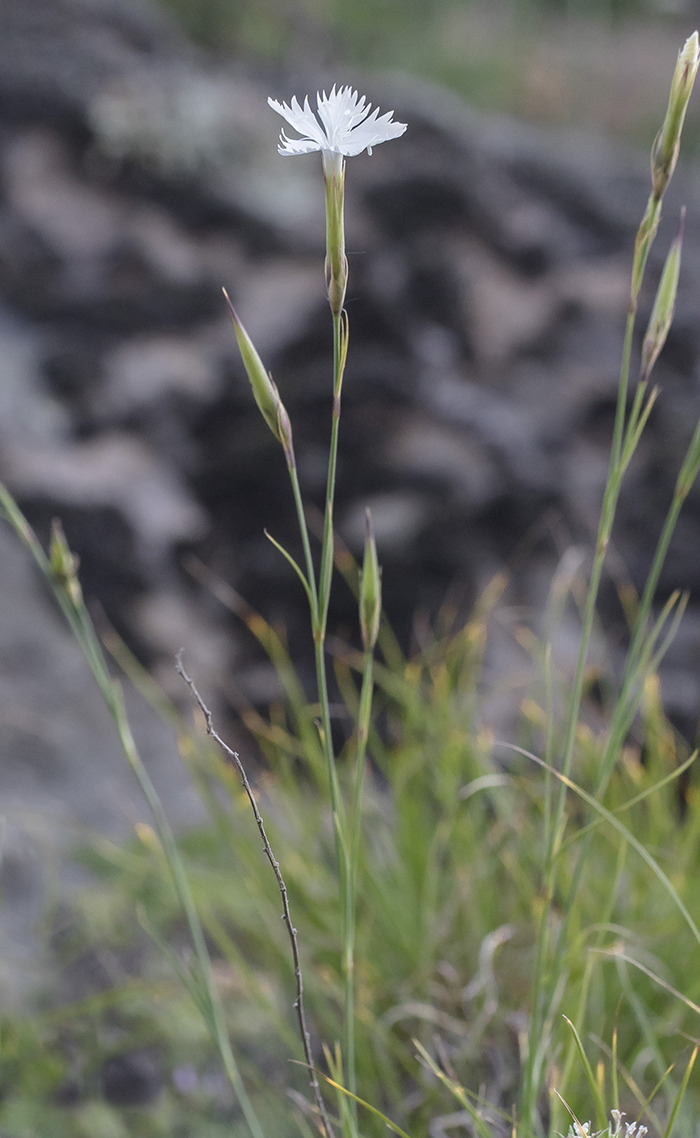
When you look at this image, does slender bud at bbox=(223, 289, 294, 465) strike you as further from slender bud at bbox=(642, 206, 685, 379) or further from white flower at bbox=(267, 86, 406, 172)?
slender bud at bbox=(642, 206, 685, 379)

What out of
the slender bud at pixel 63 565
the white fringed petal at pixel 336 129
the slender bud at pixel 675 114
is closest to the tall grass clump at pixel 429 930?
the slender bud at pixel 63 565

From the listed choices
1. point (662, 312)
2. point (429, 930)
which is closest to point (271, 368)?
point (429, 930)

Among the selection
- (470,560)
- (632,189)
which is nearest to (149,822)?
(470,560)

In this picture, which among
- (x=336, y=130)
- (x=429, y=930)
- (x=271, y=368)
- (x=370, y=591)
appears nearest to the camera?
(x=336, y=130)

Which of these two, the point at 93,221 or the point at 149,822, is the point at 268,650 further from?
the point at 93,221

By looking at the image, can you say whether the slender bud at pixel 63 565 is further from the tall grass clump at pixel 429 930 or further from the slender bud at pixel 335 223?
the slender bud at pixel 335 223

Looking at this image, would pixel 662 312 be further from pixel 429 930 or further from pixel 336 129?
pixel 429 930

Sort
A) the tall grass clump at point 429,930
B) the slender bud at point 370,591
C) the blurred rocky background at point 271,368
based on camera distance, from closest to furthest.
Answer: the slender bud at point 370,591, the tall grass clump at point 429,930, the blurred rocky background at point 271,368
